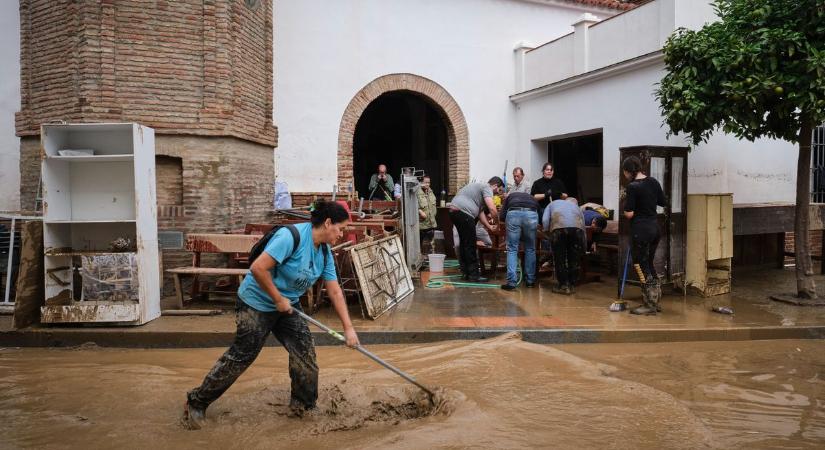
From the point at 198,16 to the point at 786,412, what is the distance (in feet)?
28.5

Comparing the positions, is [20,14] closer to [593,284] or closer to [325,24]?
[325,24]

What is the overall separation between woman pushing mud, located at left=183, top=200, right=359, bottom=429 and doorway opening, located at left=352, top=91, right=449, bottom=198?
10347mm

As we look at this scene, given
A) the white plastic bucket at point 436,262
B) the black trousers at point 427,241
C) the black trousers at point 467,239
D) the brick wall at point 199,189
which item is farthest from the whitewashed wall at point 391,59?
the black trousers at point 467,239

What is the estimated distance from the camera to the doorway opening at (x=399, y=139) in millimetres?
15242

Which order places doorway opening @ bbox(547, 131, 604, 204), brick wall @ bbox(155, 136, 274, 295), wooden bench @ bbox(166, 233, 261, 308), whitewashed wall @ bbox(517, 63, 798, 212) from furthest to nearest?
1. doorway opening @ bbox(547, 131, 604, 204)
2. whitewashed wall @ bbox(517, 63, 798, 212)
3. brick wall @ bbox(155, 136, 274, 295)
4. wooden bench @ bbox(166, 233, 261, 308)

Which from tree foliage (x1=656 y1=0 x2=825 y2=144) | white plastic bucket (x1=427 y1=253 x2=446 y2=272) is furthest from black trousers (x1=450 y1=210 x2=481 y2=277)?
tree foliage (x1=656 y1=0 x2=825 y2=144)

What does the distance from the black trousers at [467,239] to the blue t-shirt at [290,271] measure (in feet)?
16.7

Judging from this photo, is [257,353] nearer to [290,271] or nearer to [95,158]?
[290,271]

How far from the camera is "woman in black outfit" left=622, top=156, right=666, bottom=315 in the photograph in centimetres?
727

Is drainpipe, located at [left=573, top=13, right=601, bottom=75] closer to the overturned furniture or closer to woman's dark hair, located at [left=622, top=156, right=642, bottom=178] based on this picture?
woman's dark hair, located at [left=622, top=156, right=642, bottom=178]

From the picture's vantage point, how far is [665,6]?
991 cm

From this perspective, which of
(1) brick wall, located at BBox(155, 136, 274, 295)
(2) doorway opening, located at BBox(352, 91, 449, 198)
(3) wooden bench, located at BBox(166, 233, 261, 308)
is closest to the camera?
(3) wooden bench, located at BBox(166, 233, 261, 308)

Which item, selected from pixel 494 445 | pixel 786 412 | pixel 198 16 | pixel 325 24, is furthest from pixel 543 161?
pixel 494 445

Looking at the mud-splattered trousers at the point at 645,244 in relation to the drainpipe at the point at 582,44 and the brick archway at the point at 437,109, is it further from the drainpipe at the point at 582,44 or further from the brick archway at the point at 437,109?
the brick archway at the point at 437,109
